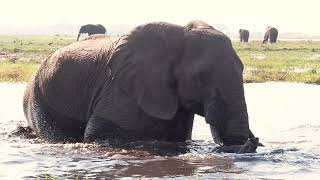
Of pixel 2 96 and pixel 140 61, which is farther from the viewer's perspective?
pixel 2 96

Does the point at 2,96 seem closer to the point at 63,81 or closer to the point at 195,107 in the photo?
the point at 63,81

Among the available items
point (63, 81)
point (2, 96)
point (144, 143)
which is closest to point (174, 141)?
point (144, 143)

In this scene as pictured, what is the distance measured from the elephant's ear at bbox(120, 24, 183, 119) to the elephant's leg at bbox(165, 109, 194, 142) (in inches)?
13.7

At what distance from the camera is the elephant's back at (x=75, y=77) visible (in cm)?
1062

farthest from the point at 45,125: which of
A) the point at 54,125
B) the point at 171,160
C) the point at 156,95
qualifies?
the point at 171,160

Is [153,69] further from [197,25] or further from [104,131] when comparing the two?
[104,131]

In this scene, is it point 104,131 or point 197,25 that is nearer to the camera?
point 104,131

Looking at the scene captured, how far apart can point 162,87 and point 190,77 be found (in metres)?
0.43

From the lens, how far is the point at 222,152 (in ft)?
32.1

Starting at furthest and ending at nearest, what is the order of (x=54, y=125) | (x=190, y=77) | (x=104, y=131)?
(x=54, y=125) < (x=104, y=131) < (x=190, y=77)

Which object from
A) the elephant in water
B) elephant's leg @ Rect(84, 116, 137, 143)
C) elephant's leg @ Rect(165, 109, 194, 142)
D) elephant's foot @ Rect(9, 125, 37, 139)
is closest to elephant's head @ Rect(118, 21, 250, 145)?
the elephant in water

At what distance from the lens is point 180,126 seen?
10383mm

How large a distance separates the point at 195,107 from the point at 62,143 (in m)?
2.38

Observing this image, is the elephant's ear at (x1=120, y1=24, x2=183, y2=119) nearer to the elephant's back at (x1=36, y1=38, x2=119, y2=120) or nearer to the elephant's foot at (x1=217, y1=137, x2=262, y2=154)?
the elephant's back at (x1=36, y1=38, x2=119, y2=120)
